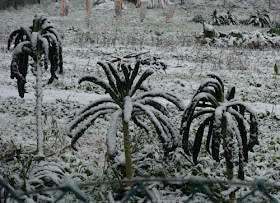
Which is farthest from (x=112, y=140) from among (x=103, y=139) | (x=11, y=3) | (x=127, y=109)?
(x=11, y=3)

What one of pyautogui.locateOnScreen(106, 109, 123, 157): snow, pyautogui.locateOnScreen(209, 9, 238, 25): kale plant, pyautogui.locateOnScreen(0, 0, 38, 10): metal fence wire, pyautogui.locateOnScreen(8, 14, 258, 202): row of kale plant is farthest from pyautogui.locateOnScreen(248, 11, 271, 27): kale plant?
pyautogui.locateOnScreen(106, 109, 123, 157): snow

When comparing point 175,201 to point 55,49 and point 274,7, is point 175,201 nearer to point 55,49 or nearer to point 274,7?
point 55,49

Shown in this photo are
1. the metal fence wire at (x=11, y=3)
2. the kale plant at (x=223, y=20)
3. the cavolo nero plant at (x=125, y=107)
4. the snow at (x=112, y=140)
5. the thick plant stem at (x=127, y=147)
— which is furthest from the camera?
the metal fence wire at (x=11, y=3)

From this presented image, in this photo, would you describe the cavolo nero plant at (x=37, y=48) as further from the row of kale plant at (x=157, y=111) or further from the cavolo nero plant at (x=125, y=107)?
the cavolo nero plant at (x=125, y=107)

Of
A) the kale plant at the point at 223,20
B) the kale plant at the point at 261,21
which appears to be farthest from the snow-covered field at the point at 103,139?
the kale plant at the point at 261,21

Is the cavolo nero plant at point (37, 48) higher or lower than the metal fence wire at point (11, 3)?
lower

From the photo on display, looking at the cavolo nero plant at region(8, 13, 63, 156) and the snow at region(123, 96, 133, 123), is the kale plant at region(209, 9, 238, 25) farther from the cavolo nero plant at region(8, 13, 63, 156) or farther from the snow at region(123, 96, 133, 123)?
the snow at region(123, 96, 133, 123)

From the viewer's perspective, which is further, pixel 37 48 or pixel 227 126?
pixel 37 48

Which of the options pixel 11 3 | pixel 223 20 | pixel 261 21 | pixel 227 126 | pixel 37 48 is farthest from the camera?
pixel 11 3

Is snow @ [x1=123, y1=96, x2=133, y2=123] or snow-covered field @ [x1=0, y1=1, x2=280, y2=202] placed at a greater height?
snow @ [x1=123, y1=96, x2=133, y2=123]

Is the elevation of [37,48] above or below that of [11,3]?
below

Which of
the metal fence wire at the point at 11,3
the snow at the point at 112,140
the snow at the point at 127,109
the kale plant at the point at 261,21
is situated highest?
the metal fence wire at the point at 11,3

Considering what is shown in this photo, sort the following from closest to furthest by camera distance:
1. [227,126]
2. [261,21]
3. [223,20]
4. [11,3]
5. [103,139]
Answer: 1. [227,126]
2. [103,139]
3. [261,21]
4. [223,20]
5. [11,3]

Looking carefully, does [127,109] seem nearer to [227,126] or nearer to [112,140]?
[112,140]
